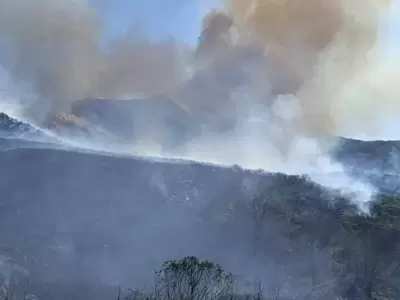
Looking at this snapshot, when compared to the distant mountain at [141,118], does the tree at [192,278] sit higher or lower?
lower

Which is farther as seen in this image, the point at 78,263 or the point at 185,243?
the point at 185,243

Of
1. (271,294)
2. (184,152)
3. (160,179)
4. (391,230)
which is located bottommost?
(271,294)

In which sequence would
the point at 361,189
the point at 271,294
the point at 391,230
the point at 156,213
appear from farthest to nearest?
1. the point at 361,189
2. the point at 156,213
3. the point at 391,230
4. the point at 271,294

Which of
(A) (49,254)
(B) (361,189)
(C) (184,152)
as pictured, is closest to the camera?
(A) (49,254)

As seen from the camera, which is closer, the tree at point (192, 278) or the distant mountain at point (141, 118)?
the tree at point (192, 278)

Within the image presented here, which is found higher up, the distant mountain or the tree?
the distant mountain

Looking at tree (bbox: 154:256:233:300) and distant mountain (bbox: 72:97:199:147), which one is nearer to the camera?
tree (bbox: 154:256:233:300)

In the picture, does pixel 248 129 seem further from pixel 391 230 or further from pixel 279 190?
pixel 391 230

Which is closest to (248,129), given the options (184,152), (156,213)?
(184,152)

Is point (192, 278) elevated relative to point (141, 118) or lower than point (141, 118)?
lower

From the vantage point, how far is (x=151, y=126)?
429 ft

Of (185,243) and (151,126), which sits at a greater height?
(151,126)

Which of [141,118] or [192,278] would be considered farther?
[141,118]

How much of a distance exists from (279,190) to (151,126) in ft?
143
